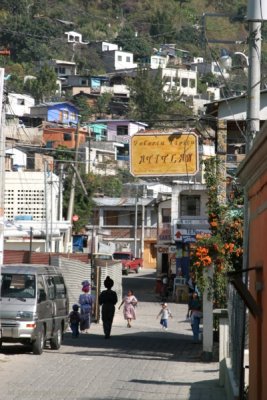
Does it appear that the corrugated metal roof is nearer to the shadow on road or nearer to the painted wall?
the shadow on road

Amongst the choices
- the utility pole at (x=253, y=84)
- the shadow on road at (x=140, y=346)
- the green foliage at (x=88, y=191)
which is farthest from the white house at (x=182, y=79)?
the utility pole at (x=253, y=84)

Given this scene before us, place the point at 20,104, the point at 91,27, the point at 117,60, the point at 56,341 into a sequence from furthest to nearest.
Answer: the point at 91,27, the point at 117,60, the point at 20,104, the point at 56,341

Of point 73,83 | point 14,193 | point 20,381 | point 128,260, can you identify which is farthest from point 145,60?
point 20,381

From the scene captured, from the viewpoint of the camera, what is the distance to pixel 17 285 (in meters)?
26.0

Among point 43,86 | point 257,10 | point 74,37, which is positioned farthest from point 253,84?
point 74,37

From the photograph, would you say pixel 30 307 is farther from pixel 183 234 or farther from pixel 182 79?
pixel 182 79

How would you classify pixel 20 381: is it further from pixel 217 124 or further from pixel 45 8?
pixel 45 8

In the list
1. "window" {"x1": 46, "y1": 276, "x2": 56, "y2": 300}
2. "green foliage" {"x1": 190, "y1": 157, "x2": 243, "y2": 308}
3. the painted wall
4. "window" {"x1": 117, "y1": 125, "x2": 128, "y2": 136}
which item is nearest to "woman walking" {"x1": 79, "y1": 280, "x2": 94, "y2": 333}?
"window" {"x1": 46, "y1": 276, "x2": 56, "y2": 300}

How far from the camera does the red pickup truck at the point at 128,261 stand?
81.2 m

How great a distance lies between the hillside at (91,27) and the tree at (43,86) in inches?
433

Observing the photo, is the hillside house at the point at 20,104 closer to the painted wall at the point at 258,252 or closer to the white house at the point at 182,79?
the white house at the point at 182,79

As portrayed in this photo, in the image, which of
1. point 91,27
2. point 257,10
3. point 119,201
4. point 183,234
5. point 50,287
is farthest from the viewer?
point 91,27

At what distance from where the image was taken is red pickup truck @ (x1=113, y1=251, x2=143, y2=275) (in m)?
81.2

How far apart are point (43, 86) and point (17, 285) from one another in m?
105
